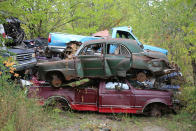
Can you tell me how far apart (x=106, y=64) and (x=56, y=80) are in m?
1.96

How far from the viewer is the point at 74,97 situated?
7.32m

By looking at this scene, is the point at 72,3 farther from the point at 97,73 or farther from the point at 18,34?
the point at 97,73

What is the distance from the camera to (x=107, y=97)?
7.20m

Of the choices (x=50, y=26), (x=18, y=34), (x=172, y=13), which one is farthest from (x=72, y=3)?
(x=172, y=13)

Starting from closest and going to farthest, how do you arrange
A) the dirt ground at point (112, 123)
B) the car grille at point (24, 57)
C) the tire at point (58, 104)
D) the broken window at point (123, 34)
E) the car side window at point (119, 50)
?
the dirt ground at point (112, 123)
the tire at point (58, 104)
the car side window at point (119, 50)
the car grille at point (24, 57)
the broken window at point (123, 34)

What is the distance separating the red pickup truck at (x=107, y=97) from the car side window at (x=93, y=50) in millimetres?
1157

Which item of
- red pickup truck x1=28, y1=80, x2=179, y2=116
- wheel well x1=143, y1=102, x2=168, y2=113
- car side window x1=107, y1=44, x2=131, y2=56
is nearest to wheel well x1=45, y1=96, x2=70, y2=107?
red pickup truck x1=28, y1=80, x2=179, y2=116

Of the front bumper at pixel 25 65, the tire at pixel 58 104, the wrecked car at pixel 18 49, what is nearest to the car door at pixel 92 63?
the tire at pixel 58 104

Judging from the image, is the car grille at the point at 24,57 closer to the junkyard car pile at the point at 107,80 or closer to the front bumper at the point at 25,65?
the front bumper at the point at 25,65

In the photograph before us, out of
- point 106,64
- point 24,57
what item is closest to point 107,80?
point 106,64

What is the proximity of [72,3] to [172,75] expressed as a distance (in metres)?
8.00

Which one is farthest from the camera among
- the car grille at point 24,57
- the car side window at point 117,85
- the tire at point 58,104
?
the car grille at point 24,57

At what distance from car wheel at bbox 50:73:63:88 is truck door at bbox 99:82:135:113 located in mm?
1562

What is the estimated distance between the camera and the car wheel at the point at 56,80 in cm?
744
